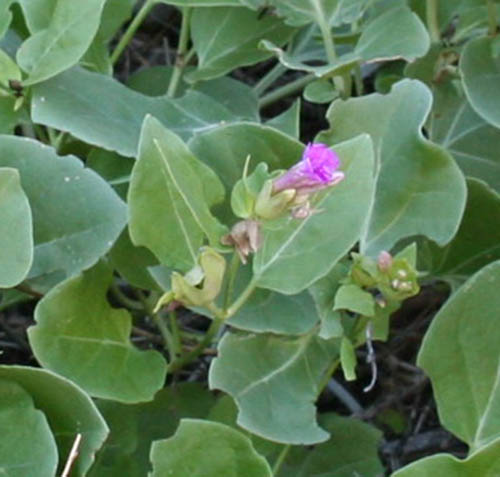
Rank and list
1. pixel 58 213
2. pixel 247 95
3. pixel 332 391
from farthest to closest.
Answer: pixel 332 391, pixel 247 95, pixel 58 213

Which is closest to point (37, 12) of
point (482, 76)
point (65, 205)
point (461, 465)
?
point (65, 205)

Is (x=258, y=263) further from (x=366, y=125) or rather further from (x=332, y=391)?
(x=332, y=391)

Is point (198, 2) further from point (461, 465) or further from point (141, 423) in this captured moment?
point (461, 465)

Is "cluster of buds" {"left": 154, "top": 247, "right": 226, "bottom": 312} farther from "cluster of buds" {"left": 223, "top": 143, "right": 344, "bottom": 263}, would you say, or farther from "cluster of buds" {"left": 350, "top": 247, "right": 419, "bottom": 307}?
"cluster of buds" {"left": 350, "top": 247, "right": 419, "bottom": 307}

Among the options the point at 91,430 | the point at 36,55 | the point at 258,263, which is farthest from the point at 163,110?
the point at 91,430

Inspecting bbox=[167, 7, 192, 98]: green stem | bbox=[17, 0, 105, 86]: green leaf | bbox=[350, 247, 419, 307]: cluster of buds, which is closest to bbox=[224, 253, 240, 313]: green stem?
bbox=[350, 247, 419, 307]: cluster of buds

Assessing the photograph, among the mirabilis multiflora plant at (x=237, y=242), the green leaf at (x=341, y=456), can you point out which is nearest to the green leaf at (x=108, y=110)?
the mirabilis multiflora plant at (x=237, y=242)

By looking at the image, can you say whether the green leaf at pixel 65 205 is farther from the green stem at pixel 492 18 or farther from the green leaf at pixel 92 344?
the green stem at pixel 492 18
